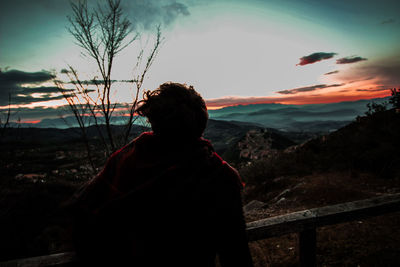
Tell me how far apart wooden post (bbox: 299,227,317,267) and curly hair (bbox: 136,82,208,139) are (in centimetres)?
A: 138

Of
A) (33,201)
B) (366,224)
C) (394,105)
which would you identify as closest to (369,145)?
(394,105)

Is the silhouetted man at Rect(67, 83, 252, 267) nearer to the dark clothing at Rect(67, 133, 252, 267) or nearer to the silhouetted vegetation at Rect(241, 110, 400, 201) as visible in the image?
the dark clothing at Rect(67, 133, 252, 267)

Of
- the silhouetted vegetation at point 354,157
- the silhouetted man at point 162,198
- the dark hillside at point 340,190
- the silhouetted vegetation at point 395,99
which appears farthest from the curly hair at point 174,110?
the silhouetted vegetation at point 395,99

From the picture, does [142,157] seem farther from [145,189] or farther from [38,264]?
[38,264]

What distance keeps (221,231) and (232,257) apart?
6.8 inches

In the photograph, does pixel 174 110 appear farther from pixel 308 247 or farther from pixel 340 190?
pixel 340 190

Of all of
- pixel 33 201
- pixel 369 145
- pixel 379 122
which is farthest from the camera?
pixel 379 122

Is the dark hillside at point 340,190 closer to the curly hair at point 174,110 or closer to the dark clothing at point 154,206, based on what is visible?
the dark clothing at point 154,206

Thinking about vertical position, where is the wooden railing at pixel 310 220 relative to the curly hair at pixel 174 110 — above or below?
below

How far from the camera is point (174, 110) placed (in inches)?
38.0

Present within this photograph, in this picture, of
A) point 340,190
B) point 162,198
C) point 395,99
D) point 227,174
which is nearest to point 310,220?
point 227,174

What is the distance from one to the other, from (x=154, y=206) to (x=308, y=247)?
59.4 inches

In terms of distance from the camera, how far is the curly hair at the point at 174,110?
0.97 m

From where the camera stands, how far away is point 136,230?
3.10 feet
